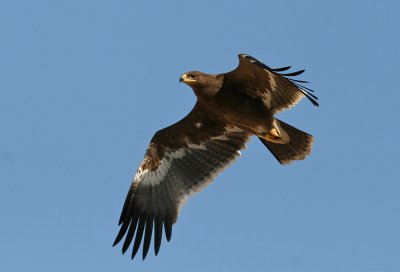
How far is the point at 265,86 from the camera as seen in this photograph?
11422 mm

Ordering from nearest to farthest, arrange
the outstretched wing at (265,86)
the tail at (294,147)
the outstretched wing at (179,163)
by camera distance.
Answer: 1. the outstretched wing at (265,86)
2. the tail at (294,147)
3. the outstretched wing at (179,163)

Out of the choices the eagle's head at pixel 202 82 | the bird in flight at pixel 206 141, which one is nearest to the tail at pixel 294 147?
the bird in flight at pixel 206 141

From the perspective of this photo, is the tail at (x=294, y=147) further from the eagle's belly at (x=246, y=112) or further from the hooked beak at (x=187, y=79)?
the hooked beak at (x=187, y=79)

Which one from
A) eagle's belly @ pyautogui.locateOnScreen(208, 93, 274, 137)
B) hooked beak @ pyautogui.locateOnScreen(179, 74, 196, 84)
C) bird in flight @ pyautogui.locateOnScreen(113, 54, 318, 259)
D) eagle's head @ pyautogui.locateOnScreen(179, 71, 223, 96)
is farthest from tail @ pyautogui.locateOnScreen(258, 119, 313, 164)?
hooked beak @ pyautogui.locateOnScreen(179, 74, 196, 84)

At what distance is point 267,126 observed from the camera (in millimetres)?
11445

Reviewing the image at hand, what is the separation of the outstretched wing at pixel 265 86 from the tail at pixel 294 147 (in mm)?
523

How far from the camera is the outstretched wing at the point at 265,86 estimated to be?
11.1 meters

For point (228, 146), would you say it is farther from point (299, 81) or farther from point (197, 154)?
point (299, 81)

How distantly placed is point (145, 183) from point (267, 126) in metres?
2.25

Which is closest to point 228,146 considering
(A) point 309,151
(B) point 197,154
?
(B) point 197,154

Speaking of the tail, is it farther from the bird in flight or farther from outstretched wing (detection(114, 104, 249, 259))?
outstretched wing (detection(114, 104, 249, 259))

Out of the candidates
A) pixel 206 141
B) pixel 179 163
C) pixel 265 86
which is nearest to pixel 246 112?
pixel 265 86

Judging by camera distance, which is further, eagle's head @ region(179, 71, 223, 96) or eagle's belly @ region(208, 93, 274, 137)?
eagle's belly @ region(208, 93, 274, 137)

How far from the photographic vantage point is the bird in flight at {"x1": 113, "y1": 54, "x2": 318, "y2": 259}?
37.1 feet
